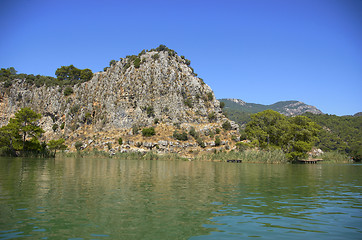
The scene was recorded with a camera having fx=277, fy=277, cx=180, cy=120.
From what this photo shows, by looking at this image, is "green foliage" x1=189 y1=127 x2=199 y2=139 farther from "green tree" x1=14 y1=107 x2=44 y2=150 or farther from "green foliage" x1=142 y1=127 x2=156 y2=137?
"green tree" x1=14 y1=107 x2=44 y2=150

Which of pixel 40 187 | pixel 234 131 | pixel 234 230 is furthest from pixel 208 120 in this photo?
pixel 234 230

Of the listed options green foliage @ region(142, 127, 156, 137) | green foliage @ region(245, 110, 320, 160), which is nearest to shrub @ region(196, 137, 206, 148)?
green foliage @ region(245, 110, 320, 160)

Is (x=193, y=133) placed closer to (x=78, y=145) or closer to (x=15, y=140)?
(x=78, y=145)

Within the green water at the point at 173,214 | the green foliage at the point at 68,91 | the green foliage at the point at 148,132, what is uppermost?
the green foliage at the point at 68,91

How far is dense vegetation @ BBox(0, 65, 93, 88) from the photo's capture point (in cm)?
14650

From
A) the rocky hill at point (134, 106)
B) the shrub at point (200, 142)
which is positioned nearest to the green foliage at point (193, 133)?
the rocky hill at point (134, 106)

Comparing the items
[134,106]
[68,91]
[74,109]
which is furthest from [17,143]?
[68,91]

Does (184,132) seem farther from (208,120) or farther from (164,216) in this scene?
(164,216)

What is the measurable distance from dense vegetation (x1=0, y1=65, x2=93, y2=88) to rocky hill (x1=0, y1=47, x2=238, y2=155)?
8.91 ft

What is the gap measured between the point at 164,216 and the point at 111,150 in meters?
92.1

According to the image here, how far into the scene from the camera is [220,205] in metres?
16.0

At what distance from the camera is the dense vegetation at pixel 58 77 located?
14650 cm

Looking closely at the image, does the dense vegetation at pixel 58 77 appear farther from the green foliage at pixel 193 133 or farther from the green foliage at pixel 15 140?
the green foliage at pixel 15 140

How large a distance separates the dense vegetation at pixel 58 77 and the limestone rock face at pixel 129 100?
5468 millimetres
